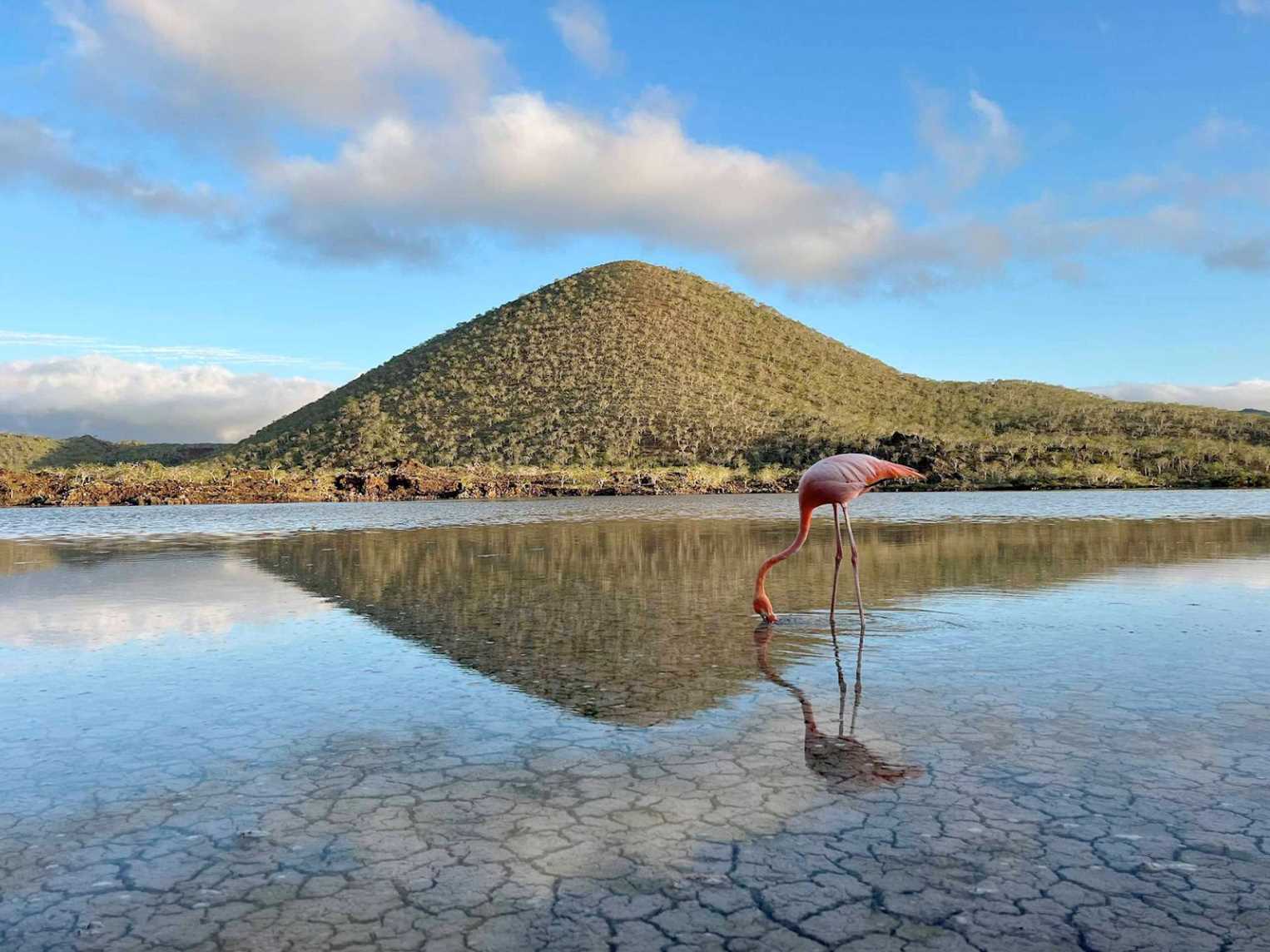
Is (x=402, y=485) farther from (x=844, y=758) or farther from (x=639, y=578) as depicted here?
(x=844, y=758)

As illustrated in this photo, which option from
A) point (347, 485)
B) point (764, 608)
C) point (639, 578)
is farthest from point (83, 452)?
point (764, 608)

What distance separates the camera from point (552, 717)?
736 centimetres

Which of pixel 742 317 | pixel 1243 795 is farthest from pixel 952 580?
pixel 742 317

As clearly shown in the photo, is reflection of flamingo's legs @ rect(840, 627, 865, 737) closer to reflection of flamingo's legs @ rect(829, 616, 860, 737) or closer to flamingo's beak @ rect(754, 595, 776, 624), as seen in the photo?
reflection of flamingo's legs @ rect(829, 616, 860, 737)

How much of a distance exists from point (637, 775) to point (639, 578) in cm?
1072

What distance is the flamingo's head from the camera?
11.5 m

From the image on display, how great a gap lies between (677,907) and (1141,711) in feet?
15.5

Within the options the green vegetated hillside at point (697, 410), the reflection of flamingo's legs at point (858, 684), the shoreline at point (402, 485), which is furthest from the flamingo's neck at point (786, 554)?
the green vegetated hillside at point (697, 410)

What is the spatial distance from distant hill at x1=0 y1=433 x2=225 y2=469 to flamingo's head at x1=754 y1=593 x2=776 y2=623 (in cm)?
8684

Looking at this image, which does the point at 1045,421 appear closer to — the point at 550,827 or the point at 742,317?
the point at 742,317

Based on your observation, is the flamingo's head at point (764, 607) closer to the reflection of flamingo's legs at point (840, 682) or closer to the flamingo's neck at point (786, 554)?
the flamingo's neck at point (786, 554)

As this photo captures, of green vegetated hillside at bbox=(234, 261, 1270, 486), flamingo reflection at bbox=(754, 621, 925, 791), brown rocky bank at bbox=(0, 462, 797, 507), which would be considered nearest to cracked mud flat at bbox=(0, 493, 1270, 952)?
flamingo reflection at bbox=(754, 621, 925, 791)

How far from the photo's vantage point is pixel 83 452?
95125 mm

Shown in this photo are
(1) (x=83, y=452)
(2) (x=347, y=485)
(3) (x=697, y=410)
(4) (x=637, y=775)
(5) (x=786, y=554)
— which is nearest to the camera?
(4) (x=637, y=775)
